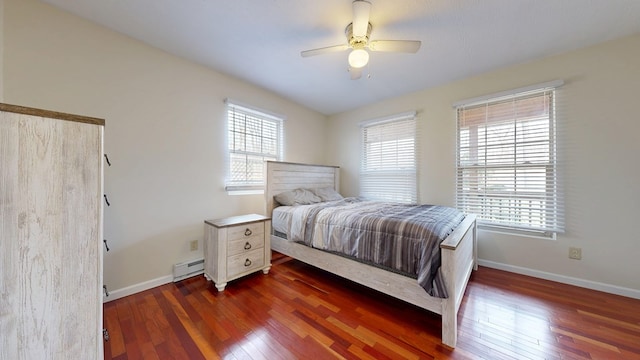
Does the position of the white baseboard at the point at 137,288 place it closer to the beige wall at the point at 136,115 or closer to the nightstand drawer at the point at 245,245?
the beige wall at the point at 136,115

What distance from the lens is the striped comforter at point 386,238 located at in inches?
57.7

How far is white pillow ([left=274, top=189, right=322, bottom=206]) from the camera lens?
294 cm

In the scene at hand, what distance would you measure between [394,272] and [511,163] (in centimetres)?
206

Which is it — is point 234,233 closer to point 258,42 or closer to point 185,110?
point 185,110

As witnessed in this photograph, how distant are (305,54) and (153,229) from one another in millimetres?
2204

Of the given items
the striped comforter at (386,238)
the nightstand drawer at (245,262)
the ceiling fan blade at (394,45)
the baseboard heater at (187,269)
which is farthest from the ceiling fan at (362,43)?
the baseboard heater at (187,269)

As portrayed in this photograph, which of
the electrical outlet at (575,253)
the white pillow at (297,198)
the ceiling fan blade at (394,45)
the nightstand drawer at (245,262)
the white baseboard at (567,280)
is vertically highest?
the ceiling fan blade at (394,45)

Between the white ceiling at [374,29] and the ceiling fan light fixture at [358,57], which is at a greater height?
the white ceiling at [374,29]

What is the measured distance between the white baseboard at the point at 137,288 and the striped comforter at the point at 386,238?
138 cm

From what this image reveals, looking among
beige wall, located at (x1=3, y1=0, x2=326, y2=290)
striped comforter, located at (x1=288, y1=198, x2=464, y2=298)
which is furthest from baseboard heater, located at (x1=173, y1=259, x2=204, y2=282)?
striped comforter, located at (x1=288, y1=198, x2=464, y2=298)

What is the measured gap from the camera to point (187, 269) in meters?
2.32

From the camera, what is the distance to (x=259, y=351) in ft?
4.42

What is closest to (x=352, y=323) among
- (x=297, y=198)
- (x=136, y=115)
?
(x=297, y=198)

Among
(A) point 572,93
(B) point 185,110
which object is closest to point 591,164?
(A) point 572,93
